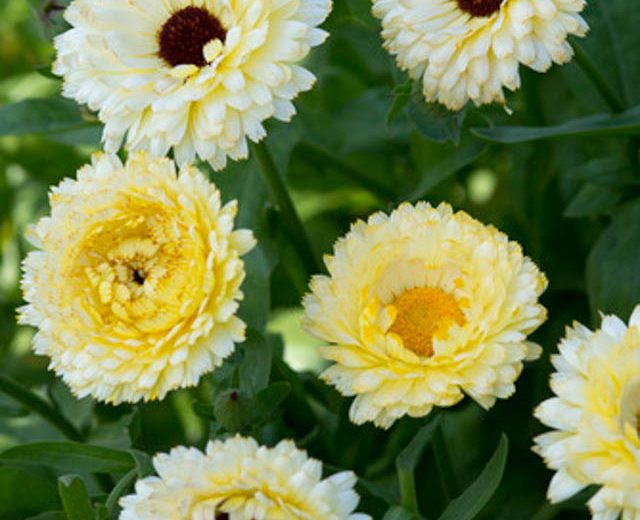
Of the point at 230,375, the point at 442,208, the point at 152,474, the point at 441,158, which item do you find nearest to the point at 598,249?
the point at 441,158

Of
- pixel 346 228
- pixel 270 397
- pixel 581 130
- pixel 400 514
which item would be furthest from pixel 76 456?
pixel 346 228

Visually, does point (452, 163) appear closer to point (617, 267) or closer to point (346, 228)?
point (617, 267)

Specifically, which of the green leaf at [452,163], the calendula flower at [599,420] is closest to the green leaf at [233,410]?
the calendula flower at [599,420]

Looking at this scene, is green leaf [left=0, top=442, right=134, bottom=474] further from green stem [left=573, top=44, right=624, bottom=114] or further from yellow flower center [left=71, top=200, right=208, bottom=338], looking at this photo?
green stem [left=573, top=44, right=624, bottom=114]

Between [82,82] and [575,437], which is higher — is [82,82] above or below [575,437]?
above

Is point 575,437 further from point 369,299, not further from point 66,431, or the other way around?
point 66,431

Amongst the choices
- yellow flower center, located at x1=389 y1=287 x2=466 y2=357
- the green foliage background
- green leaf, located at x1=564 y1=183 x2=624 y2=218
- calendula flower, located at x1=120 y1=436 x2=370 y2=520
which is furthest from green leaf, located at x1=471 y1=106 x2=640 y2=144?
calendula flower, located at x1=120 y1=436 x2=370 y2=520
